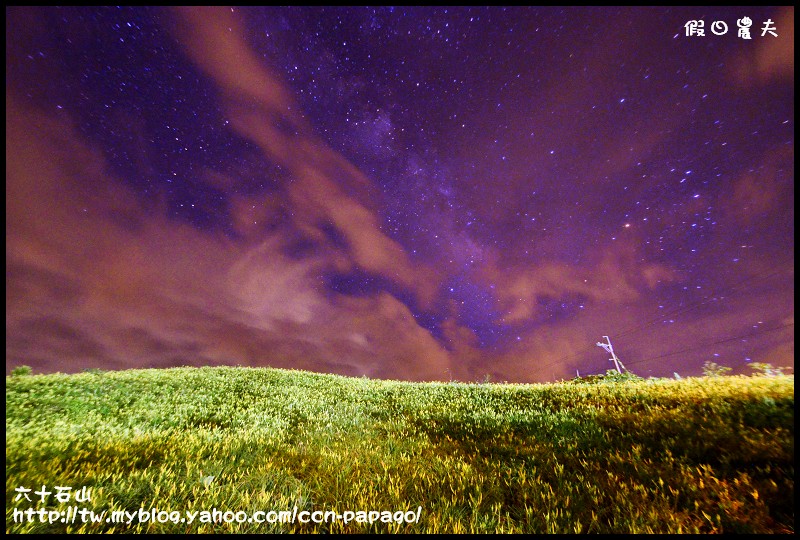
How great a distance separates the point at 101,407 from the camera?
9148mm

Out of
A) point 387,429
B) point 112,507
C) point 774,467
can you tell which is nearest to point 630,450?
point 774,467

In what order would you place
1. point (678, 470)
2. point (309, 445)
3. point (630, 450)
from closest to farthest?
point (678, 470)
point (630, 450)
point (309, 445)

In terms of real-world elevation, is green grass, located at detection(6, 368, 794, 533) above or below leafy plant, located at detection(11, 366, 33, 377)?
below

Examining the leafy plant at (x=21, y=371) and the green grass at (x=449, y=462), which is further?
the leafy plant at (x=21, y=371)

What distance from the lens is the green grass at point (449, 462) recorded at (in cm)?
368

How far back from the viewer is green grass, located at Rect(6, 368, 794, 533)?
3.68 meters

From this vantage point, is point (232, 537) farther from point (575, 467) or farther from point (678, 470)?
point (678, 470)

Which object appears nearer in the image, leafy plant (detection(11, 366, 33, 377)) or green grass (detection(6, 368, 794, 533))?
green grass (detection(6, 368, 794, 533))

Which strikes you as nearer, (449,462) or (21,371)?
(449,462)

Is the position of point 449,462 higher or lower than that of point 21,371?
lower

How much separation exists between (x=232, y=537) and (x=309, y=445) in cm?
330

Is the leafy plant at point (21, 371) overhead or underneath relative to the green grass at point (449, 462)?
overhead

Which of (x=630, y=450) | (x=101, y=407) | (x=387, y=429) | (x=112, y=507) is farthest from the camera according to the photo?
(x=101, y=407)

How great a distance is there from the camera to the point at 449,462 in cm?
529
